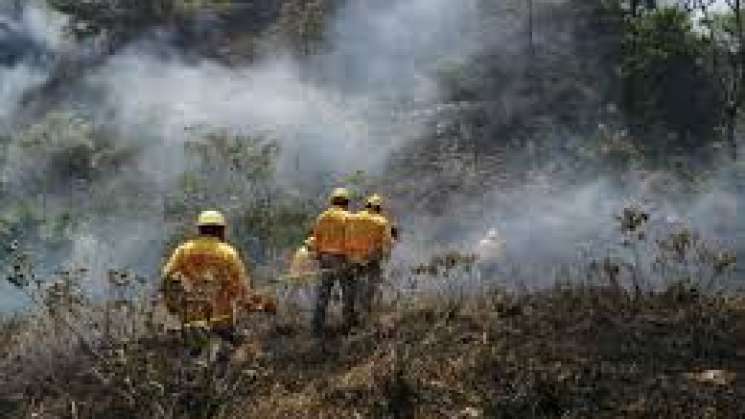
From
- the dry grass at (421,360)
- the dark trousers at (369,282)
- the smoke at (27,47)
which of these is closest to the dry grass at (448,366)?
the dry grass at (421,360)

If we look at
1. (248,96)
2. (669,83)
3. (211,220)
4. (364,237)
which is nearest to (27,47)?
(248,96)

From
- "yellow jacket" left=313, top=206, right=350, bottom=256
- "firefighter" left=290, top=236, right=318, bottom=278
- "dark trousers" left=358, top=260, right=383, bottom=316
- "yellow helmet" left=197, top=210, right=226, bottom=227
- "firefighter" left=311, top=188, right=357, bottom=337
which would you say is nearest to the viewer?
"yellow helmet" left=197, top=210, right=226, bottom=227

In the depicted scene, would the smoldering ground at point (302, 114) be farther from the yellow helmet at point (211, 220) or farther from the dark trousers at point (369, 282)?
the yellow helmet at point (211, 220)

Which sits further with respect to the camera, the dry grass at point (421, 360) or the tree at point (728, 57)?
the tree at point (728, 57)

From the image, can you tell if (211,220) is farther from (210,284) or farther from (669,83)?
(669,83)

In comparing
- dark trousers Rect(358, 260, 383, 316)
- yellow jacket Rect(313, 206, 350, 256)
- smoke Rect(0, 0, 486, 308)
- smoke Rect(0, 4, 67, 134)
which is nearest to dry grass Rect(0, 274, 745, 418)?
dark trousers Rect(358, 260, 383, 316)

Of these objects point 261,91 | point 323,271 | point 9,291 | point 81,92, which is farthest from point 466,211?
point 323,271

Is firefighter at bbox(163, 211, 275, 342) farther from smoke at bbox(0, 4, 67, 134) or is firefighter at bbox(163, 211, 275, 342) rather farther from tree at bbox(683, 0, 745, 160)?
smoke at bbox(0, 4, 67, 134)

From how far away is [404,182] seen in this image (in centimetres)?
2589

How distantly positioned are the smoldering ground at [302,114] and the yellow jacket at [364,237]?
915cm

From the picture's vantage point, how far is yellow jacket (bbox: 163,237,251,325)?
902cm

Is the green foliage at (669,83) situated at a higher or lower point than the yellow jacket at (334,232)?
higher

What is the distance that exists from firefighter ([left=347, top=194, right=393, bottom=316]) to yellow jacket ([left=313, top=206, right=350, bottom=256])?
0.07m

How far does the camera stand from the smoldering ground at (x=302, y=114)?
24.1 metres
